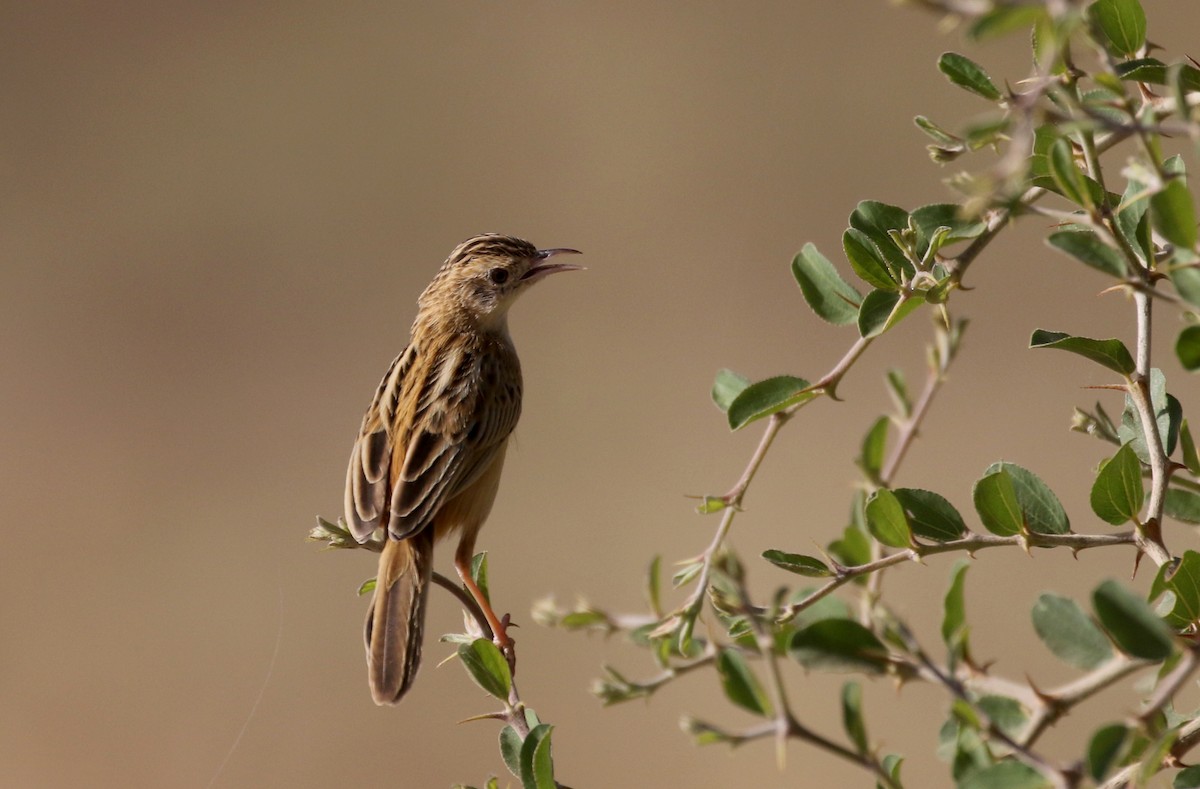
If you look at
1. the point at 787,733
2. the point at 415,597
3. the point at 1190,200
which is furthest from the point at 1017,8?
the point at 415,597

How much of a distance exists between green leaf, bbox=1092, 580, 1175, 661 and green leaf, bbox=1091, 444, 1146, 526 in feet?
1.64

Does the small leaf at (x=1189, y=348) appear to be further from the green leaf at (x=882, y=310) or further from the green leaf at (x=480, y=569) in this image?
the green leaf at (x=480, y=569)

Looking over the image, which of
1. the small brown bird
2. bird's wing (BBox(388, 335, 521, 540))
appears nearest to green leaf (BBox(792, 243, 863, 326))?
the small brown bird

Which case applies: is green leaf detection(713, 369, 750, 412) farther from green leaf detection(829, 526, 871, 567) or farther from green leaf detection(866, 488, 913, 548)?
green leaf detection(866, 488, 913, 548)

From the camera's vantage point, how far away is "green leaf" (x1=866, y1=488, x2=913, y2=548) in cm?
178

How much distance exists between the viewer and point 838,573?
1883 millimetres

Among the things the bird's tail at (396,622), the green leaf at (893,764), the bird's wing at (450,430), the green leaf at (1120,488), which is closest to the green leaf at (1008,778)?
the green leaf at (893,764)

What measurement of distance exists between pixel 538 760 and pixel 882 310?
0.86 m

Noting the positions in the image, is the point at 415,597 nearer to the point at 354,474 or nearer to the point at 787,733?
the point at 354,474

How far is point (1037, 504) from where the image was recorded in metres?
1.99

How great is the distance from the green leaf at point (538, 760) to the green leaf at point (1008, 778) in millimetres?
612

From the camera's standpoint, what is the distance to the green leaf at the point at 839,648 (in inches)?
55.0

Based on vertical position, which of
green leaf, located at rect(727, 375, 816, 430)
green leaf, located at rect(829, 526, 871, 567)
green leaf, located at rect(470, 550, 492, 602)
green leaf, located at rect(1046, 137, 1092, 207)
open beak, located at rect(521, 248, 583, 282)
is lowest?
green leaf, located at rect(829, 526, 871, 567)

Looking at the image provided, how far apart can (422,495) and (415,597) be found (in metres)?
0.53
